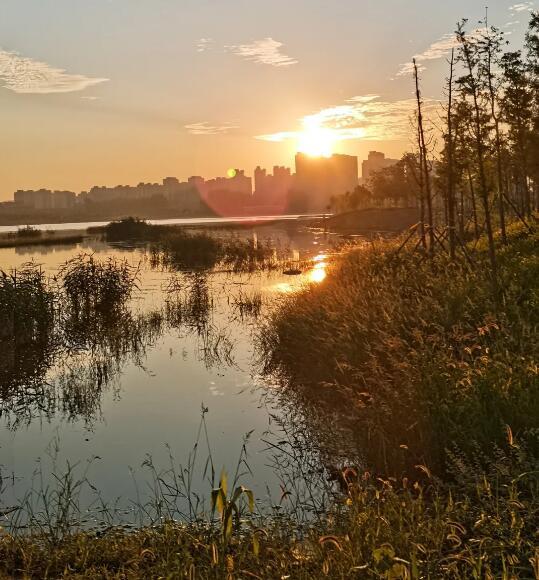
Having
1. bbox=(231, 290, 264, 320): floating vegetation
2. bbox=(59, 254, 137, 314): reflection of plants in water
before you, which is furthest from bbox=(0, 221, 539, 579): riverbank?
bbox=(59, 254, 137, 314): reflection of plants in water

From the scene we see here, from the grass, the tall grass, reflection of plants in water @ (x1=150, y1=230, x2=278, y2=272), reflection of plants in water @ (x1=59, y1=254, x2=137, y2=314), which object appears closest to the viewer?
the grass

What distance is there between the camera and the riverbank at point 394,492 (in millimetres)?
4387

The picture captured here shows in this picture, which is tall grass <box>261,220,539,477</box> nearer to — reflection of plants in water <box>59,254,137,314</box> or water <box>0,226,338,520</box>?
water <box>0,226,338,520</box>

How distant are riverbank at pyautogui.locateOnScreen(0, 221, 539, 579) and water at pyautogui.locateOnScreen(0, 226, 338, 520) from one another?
708 mm

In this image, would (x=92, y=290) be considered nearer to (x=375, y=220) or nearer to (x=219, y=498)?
(x=219, y=498)

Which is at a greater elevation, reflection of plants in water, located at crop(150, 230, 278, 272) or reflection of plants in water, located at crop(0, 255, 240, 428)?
reflection of plants in water, located at crop(150, 230, 278, 272)

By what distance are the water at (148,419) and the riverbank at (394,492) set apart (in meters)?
0.71

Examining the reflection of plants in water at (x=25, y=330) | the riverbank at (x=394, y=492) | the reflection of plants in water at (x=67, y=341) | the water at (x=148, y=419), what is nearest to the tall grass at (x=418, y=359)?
the riverbank at (x=394, y=492)

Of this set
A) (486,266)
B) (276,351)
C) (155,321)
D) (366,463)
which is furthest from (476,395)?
(155,321)

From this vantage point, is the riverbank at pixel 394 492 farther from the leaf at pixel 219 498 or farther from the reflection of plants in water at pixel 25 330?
the reflection of plants in water at pixel 25 330

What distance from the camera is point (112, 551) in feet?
19.0

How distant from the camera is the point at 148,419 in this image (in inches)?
430

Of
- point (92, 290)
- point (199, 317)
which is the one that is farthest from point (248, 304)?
point (92, 290)

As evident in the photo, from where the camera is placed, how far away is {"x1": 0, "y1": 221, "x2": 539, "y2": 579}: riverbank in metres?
4.39
